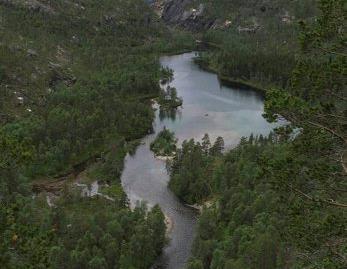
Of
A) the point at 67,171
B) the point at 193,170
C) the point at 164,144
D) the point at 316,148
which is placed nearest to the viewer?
the point at 316,148

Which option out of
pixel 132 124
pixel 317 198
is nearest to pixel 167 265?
pixel 317 198

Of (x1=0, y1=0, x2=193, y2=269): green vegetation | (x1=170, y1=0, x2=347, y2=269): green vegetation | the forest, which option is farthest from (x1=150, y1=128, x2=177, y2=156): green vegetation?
(x1=170, y1=0, x2=347, y2=269): green vegetation

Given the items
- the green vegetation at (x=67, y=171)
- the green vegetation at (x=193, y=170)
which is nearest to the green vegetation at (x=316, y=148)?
the green vegetation at (x=67, y=171)

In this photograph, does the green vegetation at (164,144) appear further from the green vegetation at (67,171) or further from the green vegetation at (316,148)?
the green vegetation at (316,148)

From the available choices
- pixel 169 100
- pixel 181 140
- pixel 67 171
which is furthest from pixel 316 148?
pixel 169 100

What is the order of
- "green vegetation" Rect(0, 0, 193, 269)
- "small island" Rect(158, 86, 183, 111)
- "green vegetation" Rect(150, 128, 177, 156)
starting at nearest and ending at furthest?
"green vegetation" Rect(0, 0, 193, 269)
"green vegetation" Rect(150, 128, 177, 156)
"small island" Rect(158, 86, 183, 111)

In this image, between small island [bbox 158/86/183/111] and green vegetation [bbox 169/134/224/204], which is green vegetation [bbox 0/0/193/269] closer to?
small island [bbox 158/86/183/111]

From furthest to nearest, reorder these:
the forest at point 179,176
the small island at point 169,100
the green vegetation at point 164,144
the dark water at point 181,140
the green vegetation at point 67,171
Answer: the small island at point 169,100
the green vegetation at point 164,144
the dark water at point 181,140
the green vegetation at point 67,171
the forest at point 179,176

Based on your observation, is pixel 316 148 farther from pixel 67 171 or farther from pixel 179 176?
pixel 67 171
